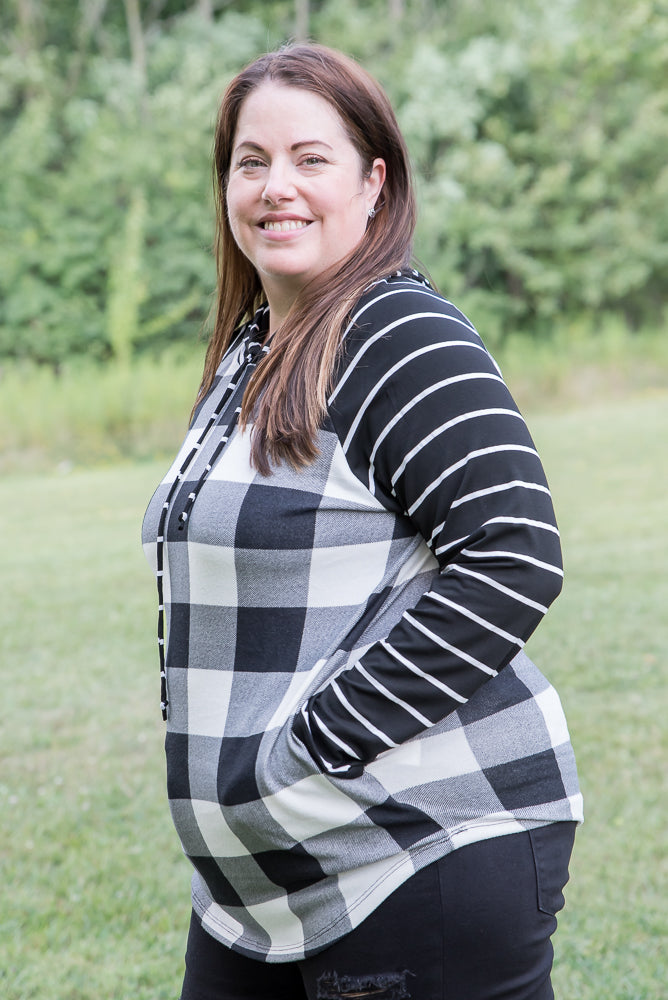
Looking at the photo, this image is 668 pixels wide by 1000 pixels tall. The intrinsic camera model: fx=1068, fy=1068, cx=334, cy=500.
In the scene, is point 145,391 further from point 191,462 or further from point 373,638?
point 373,638

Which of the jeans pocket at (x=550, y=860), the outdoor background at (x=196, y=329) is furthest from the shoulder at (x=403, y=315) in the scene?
the outdoor background at (x=196, y=329)

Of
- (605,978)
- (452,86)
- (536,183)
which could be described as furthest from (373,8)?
(605,978)

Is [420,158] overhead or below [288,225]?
overhead

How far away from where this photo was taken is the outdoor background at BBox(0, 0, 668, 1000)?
13.8ft

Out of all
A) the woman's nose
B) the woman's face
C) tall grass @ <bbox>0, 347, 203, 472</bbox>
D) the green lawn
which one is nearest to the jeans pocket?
the woman's face

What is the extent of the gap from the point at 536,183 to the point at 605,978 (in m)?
17.2

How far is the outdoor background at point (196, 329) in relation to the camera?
422cm

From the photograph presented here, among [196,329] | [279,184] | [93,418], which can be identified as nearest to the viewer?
[279,184]

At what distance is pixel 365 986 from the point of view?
1.41 metres

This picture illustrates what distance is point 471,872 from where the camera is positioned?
1.39 metres

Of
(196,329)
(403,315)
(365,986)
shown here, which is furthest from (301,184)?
(196,329)

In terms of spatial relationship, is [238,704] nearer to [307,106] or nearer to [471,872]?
[471,872]

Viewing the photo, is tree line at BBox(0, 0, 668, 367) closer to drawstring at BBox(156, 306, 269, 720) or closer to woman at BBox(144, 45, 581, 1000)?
drawstring at BBox(156, 306, 269, 720)

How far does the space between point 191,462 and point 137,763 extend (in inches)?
126
